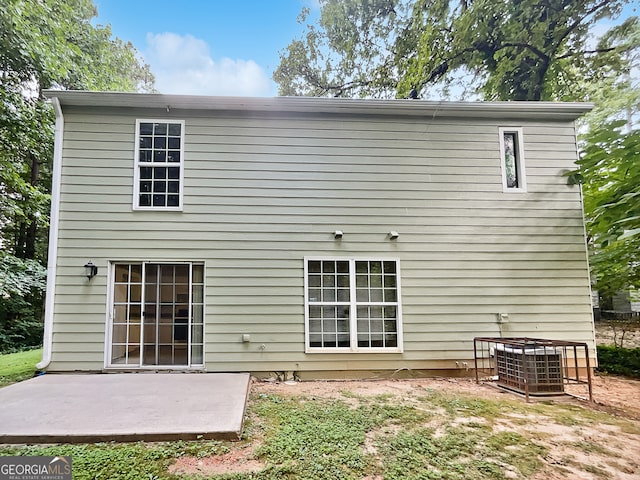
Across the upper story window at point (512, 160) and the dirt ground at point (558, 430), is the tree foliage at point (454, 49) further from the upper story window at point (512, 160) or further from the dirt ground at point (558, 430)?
the dirt ground at point (558, 430)

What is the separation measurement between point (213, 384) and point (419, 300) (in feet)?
11.3

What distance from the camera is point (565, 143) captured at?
248 inches

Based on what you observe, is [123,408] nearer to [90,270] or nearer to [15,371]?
[90,270]

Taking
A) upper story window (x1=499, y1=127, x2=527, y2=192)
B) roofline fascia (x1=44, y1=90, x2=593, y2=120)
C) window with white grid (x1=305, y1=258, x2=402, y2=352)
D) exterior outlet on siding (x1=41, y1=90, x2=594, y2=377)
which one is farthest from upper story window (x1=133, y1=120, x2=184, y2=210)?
upper story window (x1=499, y1=127, x2=527, y2=192)

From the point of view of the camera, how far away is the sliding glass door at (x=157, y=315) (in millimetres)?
5555

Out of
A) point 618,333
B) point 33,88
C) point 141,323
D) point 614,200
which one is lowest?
point 618,333

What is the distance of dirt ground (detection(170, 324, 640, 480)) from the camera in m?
2.67

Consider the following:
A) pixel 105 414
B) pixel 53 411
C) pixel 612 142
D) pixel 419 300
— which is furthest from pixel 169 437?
pixel 612 142

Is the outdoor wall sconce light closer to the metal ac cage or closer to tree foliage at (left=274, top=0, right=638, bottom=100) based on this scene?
the metal ac cage

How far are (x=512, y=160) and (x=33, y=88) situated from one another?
13161 mm

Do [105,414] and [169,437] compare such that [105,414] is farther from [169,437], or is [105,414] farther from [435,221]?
[435,221]

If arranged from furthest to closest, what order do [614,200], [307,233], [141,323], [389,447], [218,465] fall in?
[307,233]
[141,323]
[614,200]
[389,447]
[218,465]

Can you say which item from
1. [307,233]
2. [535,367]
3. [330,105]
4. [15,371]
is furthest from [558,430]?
[15,371]

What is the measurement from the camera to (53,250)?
536 centimetres
